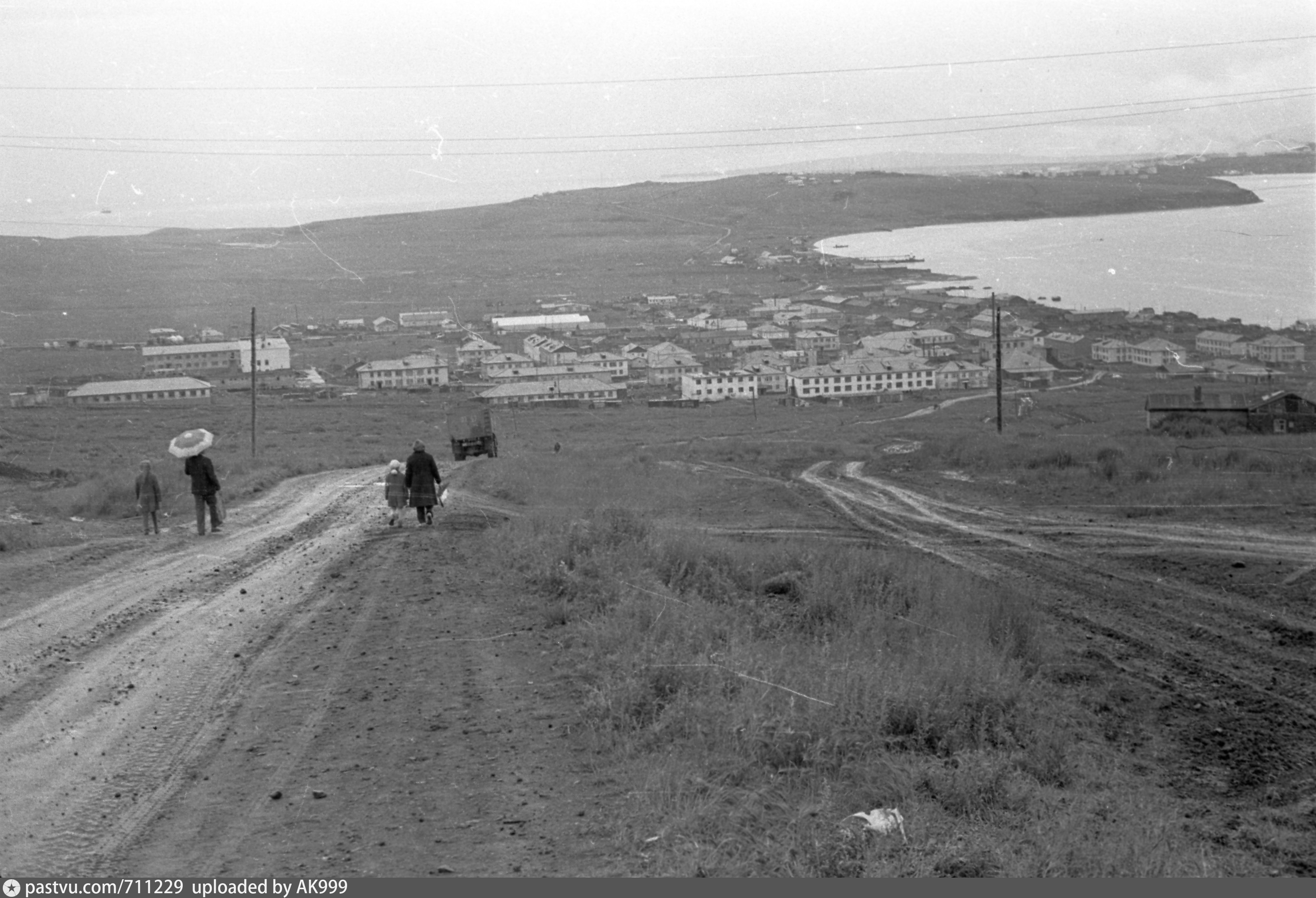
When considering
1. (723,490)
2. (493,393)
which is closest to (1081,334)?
(493,393)

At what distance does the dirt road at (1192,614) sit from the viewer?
28.0 feet

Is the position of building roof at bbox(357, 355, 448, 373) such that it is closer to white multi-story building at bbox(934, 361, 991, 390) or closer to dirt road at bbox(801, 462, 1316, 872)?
white multi-story building at bbox(934, 361, 991, 390)

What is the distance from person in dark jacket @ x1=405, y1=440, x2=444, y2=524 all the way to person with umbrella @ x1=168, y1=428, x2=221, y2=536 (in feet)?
8.87

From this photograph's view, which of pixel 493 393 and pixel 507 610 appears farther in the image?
pixel 493 393

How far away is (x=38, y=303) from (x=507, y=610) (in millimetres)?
62116

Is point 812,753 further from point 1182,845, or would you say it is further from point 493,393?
point 493,393

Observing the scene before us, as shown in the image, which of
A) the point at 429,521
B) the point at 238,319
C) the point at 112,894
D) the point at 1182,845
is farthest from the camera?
the point at 238,319

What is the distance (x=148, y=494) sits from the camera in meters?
17.3

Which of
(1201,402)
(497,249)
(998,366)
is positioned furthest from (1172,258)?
(497,249)

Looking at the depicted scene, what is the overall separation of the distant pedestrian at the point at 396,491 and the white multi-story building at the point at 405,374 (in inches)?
1657

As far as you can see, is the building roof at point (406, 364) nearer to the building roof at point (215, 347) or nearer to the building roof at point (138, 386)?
the building roof at point (215, 347)

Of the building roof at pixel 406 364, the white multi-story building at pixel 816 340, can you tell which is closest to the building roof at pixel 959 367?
the white multi-story building at pixel 816 340

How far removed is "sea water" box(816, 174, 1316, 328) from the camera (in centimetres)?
4806

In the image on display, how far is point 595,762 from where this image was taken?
6484mm
